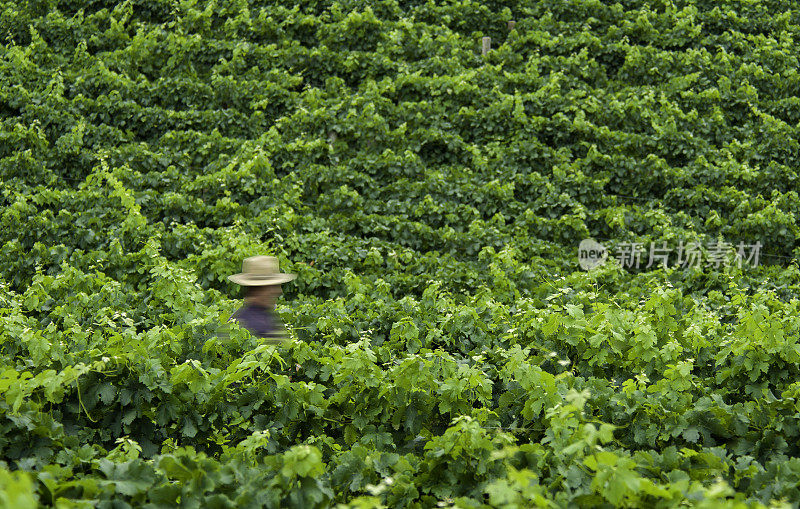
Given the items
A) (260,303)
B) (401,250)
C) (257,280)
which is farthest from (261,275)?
(401,250)

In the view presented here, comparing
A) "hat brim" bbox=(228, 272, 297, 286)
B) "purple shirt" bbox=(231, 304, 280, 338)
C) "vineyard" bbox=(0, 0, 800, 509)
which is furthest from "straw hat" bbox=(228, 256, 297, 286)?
"vineyard" bbox=(0, 0, 800, 509)

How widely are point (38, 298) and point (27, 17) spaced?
306 inches

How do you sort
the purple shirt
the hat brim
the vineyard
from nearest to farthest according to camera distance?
the vineyard → the purple shirt → the hat brim

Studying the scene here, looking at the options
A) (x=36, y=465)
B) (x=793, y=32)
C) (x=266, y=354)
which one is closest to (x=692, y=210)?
(x=793, y=32)

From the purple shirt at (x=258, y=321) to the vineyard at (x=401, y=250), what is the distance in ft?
0.89

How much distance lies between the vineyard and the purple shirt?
27 centimetres

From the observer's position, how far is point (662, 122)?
10508 millimetres

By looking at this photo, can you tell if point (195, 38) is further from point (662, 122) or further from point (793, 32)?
point (793, 32)

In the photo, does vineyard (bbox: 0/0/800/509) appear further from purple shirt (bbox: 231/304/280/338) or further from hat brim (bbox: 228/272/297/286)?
hat brim (bbox: 228/272/297/286)

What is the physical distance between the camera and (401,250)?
8281 millimetres

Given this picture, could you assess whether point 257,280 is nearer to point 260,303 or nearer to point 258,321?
point 260,303

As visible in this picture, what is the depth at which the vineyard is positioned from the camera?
3.42 m

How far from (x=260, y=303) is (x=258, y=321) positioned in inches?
6.1

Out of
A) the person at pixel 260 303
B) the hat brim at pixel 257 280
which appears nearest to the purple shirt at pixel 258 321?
the person at pixel 260 303
